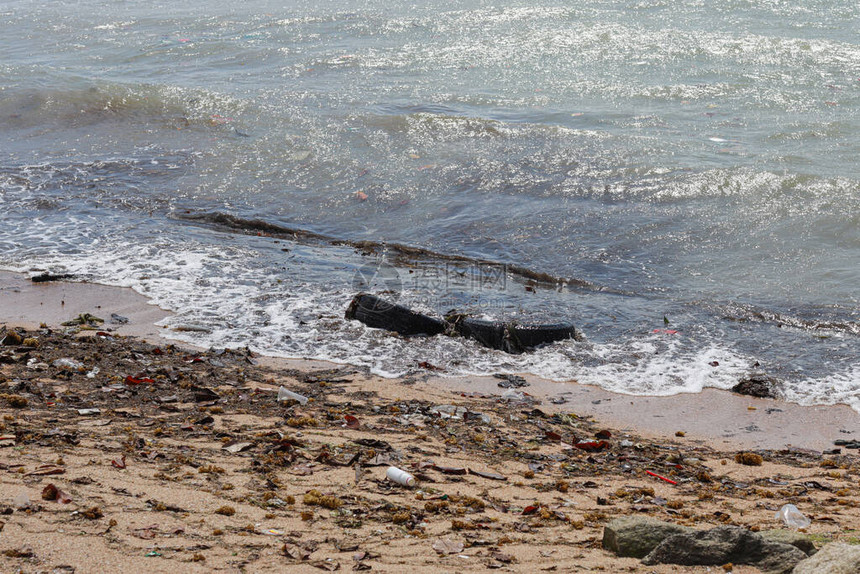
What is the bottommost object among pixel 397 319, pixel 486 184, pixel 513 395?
pixel 513 395

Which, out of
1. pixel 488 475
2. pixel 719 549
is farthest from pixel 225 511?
pixel 719 549

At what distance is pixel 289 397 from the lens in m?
5.59

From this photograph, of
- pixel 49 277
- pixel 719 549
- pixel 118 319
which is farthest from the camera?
pixel 49 277

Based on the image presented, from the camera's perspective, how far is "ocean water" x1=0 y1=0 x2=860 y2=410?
7.35m

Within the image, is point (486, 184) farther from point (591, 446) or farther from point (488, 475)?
point (488, 475)

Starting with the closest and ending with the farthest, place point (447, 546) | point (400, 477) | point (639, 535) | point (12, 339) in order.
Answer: point (639, 535)
point (447, 546)
point (400, 477)
point (12, 339)

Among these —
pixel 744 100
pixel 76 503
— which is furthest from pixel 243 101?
pixel 76 503

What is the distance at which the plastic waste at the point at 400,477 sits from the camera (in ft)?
13.7

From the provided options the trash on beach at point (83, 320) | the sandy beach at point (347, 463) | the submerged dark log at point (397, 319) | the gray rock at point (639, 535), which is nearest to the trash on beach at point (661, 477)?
the sandy beach at point (347, 463)

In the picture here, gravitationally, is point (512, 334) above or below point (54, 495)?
below

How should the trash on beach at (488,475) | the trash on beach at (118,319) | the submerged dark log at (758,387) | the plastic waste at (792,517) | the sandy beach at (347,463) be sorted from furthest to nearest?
the trash on beach at (118,319)
the submerged dark log at (758,387)
the trash on beach at (488,475)
the plastic waste at (792,517)
the sandy beach at (347,463)

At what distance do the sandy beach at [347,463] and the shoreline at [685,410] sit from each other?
19mm

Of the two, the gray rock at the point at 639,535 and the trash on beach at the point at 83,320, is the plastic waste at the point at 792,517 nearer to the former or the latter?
the gray rock at the point at 639,535

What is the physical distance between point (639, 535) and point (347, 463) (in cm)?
177
